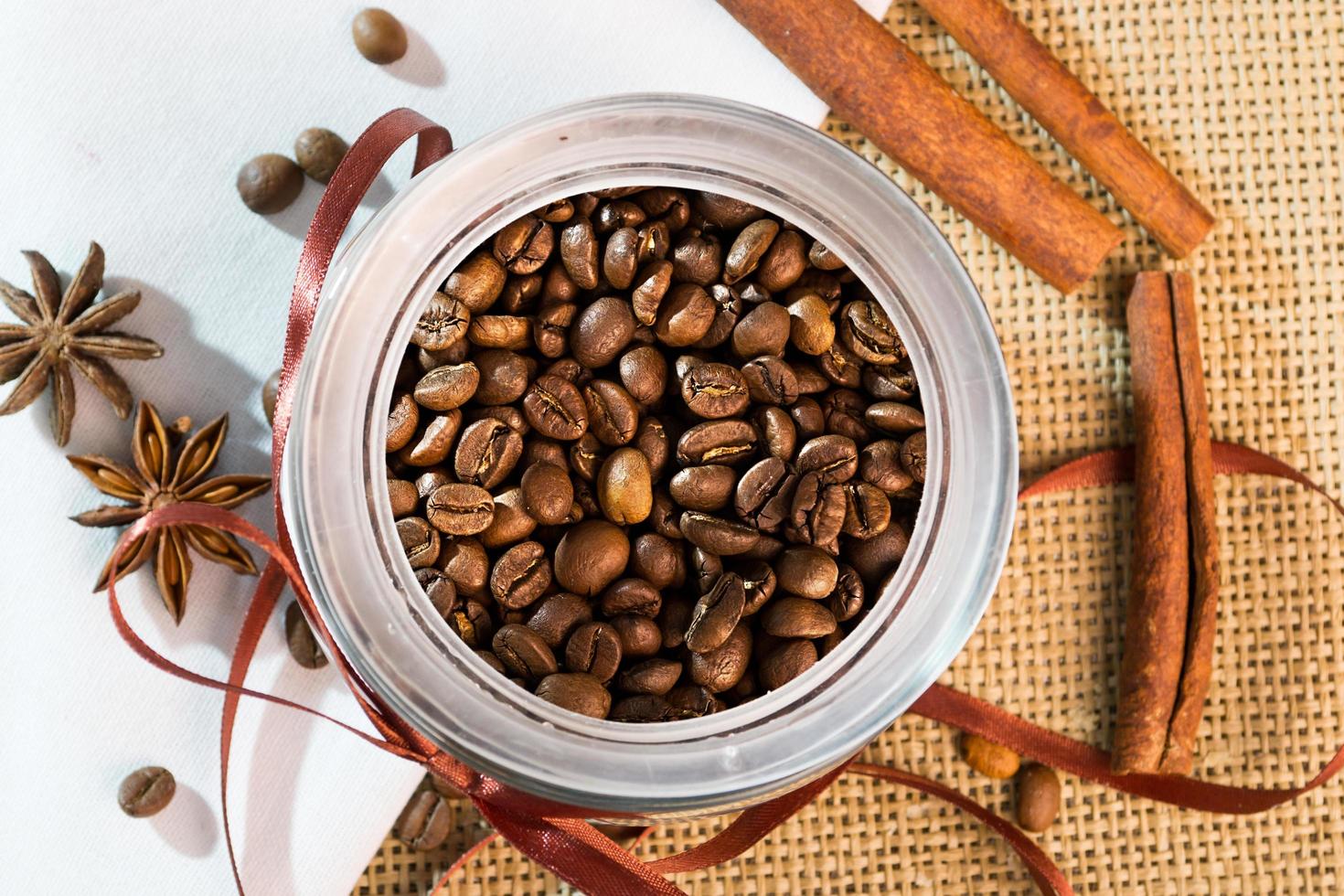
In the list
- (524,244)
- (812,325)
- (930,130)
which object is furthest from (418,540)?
(930,130)

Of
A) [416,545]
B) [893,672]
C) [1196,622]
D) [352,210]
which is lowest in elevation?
[416,545]

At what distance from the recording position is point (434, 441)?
0.85 m

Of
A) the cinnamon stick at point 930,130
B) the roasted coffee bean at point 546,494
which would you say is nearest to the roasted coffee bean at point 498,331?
the roasted coffee bean at point 546,494

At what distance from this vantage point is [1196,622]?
116 centimetres

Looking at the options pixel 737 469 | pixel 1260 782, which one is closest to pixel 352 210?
pixel 737 469

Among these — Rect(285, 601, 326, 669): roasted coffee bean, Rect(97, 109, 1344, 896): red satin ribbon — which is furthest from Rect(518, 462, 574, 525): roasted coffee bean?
Rect(285, 601, 326, 669): roasted coffee bean

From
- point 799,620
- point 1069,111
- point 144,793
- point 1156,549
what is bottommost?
point 144,793

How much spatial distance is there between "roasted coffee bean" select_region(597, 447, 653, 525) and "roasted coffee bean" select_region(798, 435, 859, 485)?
13cm

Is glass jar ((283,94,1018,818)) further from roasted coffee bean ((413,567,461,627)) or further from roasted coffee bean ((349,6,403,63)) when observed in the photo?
roasted coffee bean ((349,6,403,63))

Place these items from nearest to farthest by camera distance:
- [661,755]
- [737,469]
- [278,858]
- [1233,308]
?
1. [661,755]
2. [737,469]
3. [278,858]
4. [1233,308]

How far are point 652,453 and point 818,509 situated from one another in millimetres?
143

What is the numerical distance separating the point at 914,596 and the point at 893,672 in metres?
0.06

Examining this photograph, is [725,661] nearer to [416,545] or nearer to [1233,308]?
[416,545]

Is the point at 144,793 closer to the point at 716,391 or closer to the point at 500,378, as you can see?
the point at 500,378
